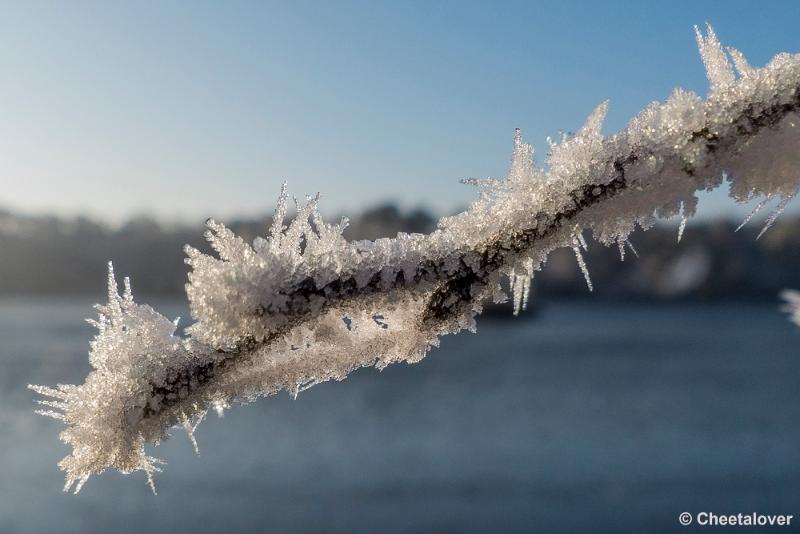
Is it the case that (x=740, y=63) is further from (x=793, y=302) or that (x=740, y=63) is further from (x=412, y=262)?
(x=793, y=302)

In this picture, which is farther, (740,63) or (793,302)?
(793,302)

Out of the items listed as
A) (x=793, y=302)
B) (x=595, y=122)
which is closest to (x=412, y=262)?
(x=595, y=122)

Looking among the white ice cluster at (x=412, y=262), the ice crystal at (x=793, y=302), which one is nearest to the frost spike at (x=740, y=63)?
the white ice cluster at (x=412, y=262)

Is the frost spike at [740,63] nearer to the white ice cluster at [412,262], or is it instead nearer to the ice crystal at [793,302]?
the white ice cluster at [412,262]

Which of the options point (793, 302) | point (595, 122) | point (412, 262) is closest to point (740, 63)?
point (595, 122)

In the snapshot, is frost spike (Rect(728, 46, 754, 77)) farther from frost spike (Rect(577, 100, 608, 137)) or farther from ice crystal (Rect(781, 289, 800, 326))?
ice crystal (Rect(781, 289, 800, 326))

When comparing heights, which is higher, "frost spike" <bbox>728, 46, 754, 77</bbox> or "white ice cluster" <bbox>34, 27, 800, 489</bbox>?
"frost spike" <bbox>728, 46, 754, 77</bbox>

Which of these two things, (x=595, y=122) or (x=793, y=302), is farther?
(x=793, y=302)

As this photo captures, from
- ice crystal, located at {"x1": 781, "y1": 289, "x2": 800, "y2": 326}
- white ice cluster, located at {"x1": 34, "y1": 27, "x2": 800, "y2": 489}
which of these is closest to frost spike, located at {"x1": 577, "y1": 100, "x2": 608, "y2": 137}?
white ice cluster, located at {"x1": 34, "y1": 27, "x2": 800, "y2": 489}
